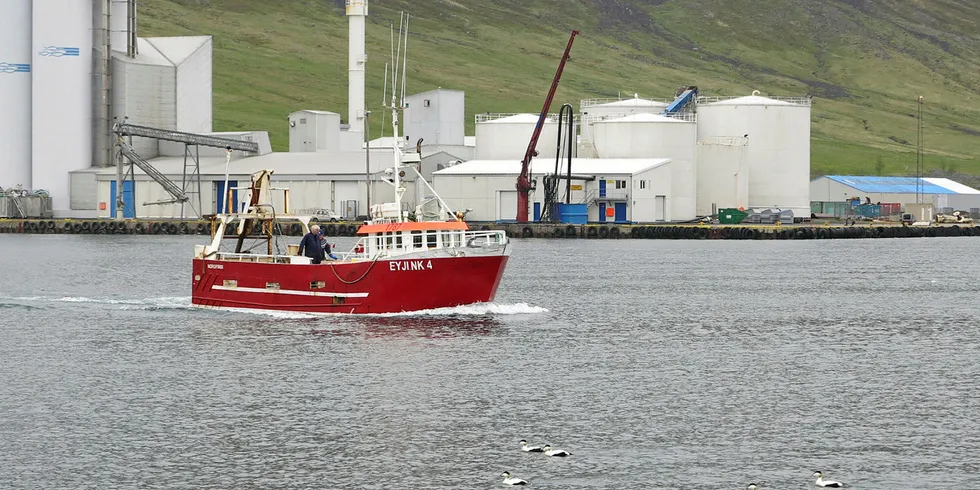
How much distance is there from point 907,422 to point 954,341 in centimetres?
1847

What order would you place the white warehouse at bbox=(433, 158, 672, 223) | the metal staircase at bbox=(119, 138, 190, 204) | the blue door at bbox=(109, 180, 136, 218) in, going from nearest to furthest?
1. the white warehouse at bbox=(433, 158, 672, 223)
2. the metal staircase at bbox=(119, 138, 190, 204)
3. the blue door at bbox=(109, 180, 136, 218)

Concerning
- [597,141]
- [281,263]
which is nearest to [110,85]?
[597,141]

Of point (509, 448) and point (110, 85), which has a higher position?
point (110, 85)

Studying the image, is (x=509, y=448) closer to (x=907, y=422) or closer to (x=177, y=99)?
(x=907, y=422)

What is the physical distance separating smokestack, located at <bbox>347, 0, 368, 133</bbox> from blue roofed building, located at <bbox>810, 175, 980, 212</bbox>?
191 ft

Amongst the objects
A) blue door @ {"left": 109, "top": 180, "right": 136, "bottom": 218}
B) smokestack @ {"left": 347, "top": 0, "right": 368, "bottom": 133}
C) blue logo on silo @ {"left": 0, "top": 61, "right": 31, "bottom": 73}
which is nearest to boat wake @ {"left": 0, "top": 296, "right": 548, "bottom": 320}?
blue door @ {"left": 109, "top": 180, "right": 136, "bottom": 218}

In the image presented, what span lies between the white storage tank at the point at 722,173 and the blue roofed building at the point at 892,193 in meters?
41.4

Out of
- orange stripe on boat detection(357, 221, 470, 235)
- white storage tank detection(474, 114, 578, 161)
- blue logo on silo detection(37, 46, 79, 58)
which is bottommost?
orange stripe on boat detection(357, 221, 470, 235)

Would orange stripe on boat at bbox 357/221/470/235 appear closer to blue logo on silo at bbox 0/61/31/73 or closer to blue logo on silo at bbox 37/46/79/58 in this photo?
blue logo on silo at bbox 37/46/79/58

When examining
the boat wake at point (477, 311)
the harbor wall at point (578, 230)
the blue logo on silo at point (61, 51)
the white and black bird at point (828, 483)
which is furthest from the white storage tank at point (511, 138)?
the white and black bird at point (828, 483)

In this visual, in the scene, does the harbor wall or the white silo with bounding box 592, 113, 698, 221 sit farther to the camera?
the white silo with bounding box 592, 113, 698, 221

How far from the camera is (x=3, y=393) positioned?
139ft

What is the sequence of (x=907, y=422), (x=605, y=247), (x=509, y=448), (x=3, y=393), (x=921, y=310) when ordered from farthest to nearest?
(x=605, y=247) < (x=921, y=310) < (x=3, y=393) < (x=907, y=422) < (x=509, y=448)

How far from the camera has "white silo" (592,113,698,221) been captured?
440ft
